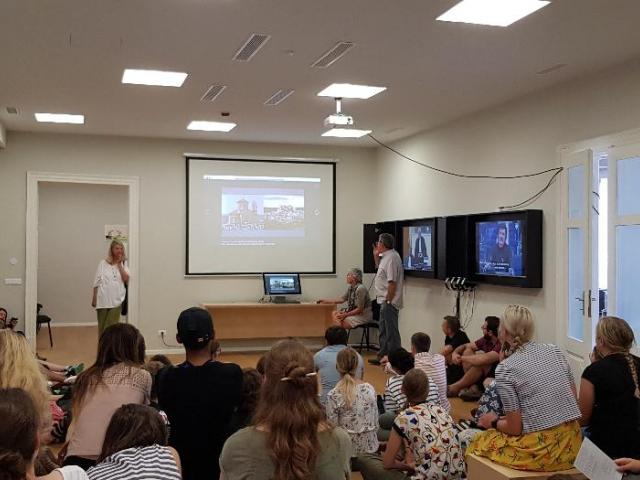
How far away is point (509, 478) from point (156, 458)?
199 centimetres

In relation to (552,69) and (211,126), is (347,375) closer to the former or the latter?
(552,69)

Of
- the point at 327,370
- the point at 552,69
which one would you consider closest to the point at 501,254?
the point at 552,69

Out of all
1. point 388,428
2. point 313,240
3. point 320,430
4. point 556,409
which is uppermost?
point 313,240

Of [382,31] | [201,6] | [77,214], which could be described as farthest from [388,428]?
[77,214]

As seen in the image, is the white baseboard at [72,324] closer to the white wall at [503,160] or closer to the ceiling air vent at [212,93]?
the white wall at [503,160]

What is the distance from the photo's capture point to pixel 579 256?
601 centimetres

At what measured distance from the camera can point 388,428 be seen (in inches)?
191

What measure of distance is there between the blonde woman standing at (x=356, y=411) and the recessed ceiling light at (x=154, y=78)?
3.29m

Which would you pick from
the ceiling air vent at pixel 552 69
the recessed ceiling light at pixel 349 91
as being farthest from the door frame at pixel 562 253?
the recessed ceiling light at pixel 349 91

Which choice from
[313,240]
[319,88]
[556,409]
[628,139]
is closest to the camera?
[556,409]

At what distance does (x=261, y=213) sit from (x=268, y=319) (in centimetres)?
151

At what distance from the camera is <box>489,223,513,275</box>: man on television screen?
6887 millimetres

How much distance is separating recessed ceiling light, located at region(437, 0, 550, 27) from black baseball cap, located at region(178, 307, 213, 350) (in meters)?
2.57

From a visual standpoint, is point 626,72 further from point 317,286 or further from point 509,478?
point 317,286
